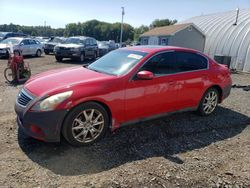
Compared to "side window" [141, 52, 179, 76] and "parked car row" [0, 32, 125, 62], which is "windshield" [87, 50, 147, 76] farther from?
"parked car row" [0, 32, 125, 62]

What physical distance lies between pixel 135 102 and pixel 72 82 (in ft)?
3.85

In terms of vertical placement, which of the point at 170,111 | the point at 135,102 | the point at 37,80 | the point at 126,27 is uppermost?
the point at 126,27

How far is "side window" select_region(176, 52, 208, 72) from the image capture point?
503 centimetres

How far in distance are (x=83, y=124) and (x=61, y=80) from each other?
87cm

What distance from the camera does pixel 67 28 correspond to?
366ft

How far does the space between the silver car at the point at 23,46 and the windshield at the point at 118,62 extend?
13.8 metres

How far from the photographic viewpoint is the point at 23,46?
18000 millimetres

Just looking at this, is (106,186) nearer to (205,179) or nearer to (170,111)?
(205,179)

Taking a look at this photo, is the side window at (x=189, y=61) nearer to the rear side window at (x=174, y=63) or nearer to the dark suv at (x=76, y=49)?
the rear side window at (x=174, y=63)

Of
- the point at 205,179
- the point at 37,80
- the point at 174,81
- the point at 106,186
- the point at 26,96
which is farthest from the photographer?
the point at 174,81

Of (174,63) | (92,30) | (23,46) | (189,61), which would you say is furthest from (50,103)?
(92,30)

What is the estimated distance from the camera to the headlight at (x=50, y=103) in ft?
11.6

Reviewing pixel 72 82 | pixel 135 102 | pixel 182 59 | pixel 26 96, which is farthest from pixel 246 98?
pixel 26 96

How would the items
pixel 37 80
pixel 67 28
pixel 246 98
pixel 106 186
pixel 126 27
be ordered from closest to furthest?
pixel 106 186 → pixel 37 80 → pixel 246 98 → pixel 126 27 → pixel 67 28
